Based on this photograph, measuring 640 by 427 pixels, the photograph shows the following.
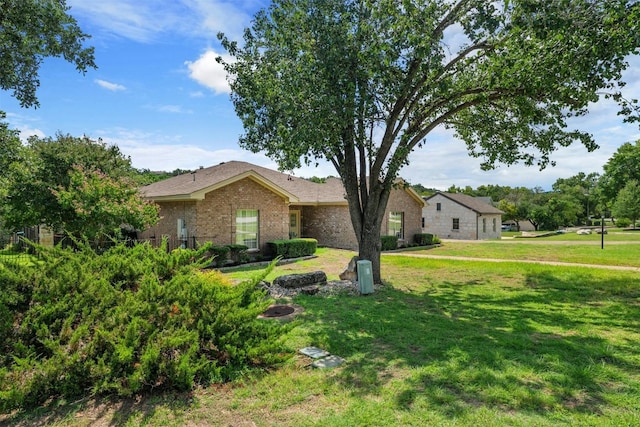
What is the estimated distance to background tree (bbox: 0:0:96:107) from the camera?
6.14 m

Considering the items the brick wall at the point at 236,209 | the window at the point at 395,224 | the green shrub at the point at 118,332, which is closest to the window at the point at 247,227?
the brick wall at the point at 236,209

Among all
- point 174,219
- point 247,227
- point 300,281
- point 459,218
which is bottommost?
Answer: point 300,281

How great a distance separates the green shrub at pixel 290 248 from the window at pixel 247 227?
0.82 m

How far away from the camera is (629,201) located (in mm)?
39625

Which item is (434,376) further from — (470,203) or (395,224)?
(470,203)

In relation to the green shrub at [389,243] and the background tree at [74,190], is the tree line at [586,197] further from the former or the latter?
the background tree at [74,190]

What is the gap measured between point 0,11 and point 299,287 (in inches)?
333

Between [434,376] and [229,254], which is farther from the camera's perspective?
[229,254]

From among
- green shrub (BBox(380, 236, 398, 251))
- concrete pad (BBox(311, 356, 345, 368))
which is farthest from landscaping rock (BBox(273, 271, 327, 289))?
green shrub (BBox(380, 236, 398, 251))

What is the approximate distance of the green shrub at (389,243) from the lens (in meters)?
22.7

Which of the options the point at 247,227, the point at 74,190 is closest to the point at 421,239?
the point at 247,227

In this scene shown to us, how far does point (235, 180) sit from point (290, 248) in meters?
4.19

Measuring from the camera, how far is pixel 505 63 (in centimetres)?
837

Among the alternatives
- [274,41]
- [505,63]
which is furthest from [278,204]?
[505,63]
